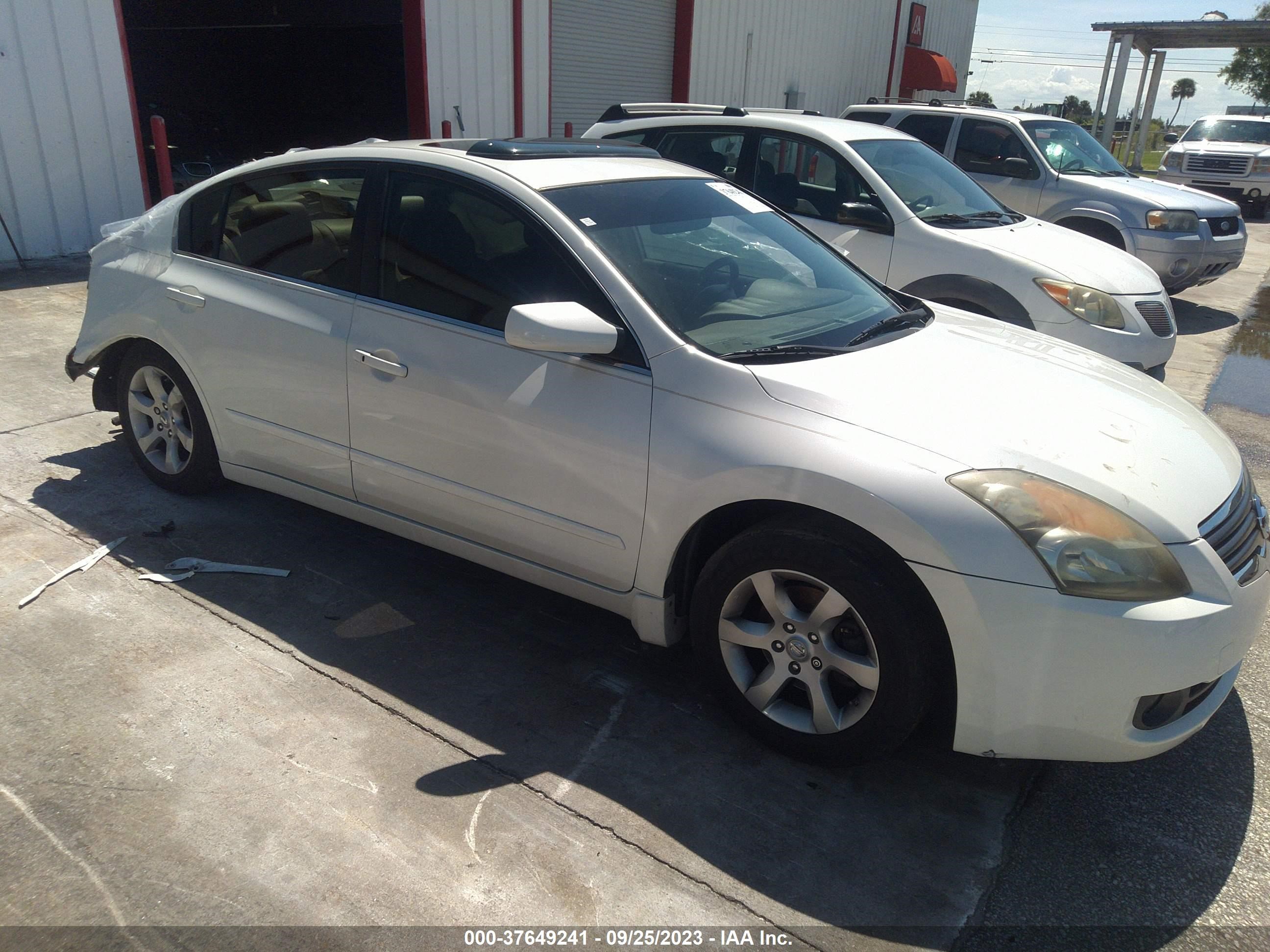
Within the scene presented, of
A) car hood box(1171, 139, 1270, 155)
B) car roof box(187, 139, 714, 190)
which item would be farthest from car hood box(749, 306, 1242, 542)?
car hood box(1171, 139, 1270, 155)

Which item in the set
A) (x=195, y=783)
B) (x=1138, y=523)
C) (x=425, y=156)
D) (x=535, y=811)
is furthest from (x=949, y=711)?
(x=425, y=156)

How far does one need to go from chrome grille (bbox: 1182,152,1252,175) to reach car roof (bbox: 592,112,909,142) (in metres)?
15.7

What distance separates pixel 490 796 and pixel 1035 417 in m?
1.91

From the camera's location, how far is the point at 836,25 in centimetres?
1984

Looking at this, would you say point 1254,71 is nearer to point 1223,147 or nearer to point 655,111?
point 1223,147

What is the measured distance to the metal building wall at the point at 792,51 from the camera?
52.7ft

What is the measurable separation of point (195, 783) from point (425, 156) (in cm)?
223

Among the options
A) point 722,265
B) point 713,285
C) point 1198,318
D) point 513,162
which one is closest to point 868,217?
point 722,265

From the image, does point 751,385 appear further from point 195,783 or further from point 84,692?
point 84,692

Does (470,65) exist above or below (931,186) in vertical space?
above

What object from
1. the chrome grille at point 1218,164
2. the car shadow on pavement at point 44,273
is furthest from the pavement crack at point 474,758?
the chrome grille at point 1218,164

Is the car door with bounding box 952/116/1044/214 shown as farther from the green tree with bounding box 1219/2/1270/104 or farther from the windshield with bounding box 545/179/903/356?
the green tree with bounding box 1219/2/1270/104

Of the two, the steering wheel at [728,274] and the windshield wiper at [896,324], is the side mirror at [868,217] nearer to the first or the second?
the windshield wiper at [896,324]

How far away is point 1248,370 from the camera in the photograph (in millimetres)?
8086
